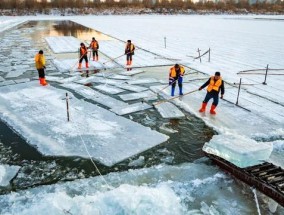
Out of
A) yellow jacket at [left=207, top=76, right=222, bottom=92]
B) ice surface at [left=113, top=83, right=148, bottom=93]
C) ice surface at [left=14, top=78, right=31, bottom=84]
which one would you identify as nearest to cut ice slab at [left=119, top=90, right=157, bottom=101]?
ice surface at [left=113, top=83, right=148, bottom=93]

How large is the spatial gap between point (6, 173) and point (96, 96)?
490 centimetres

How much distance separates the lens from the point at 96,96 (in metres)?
10.2

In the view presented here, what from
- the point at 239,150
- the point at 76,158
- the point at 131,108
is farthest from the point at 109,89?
the point at 239,150

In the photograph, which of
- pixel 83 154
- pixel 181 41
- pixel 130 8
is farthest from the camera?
pixel 130 8

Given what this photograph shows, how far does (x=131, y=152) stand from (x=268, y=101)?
18.7 ft

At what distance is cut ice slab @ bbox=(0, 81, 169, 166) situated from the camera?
6.62 meters

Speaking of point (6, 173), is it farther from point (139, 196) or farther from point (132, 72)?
point (132, 72)

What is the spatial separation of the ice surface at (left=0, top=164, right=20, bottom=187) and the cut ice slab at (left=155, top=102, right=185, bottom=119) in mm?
4262

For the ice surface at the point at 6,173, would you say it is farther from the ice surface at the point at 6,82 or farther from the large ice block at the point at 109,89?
the ice surface at the point at 6,82

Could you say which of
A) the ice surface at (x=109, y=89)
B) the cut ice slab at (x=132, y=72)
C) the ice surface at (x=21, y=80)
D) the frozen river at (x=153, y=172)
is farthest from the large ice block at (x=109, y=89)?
the ice surface at (x=21, y=80)

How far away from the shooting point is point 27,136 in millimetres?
7223

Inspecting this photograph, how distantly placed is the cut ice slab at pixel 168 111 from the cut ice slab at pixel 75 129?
1.12m

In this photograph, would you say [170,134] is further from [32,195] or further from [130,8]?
[130,8]

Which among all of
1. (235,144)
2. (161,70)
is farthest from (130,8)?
(235,144)
